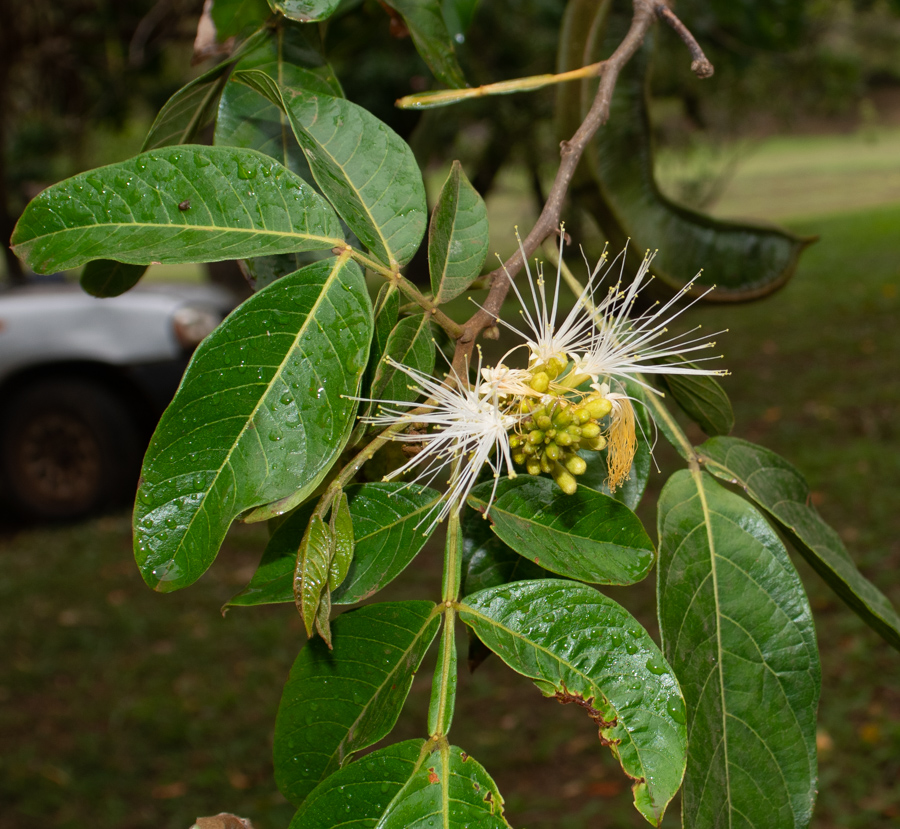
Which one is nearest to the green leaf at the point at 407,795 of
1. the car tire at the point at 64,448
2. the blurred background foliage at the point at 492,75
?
the blurred background foliage at the point at 492,75

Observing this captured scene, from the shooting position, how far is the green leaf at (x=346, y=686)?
576mm

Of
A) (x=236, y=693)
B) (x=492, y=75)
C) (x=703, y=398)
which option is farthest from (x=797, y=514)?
(x=492, y=75)

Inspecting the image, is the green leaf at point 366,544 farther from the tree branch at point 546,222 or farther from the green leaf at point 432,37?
the green leaf at point 432,37

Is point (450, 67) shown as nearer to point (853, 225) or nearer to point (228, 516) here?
point (228, 516)

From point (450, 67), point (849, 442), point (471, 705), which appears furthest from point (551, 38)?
point (450, 67)

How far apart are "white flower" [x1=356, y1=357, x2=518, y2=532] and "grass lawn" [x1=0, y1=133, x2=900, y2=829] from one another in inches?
47.3

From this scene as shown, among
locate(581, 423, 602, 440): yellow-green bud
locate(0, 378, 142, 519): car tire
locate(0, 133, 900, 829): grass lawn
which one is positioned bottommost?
locate(0, 378, 142, 519): car tire

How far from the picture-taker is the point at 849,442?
166 inches

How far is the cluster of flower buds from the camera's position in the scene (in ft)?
1.97

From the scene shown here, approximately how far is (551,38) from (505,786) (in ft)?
15.8

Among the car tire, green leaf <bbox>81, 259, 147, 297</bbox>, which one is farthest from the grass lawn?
green leaf <bbox>81, 259, 147, 297</bbox>

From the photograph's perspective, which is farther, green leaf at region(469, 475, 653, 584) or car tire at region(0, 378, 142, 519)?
car tire at region(0, 378, 142, 519)

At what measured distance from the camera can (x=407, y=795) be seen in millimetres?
508

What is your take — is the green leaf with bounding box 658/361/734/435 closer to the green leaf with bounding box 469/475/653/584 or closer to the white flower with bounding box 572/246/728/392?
the white flower with bounding box 572/246/728/392
